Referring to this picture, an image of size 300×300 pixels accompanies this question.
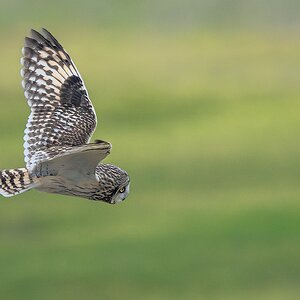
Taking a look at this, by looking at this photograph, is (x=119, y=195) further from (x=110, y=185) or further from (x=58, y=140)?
(x=58, y=140)

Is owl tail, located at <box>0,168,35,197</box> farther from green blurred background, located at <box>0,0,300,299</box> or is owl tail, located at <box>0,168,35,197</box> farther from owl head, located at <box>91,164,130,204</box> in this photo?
green blurred background, located at <box>0,0,300,299</box>

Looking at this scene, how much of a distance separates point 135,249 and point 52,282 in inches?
123

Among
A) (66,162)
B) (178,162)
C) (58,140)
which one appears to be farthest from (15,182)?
(178,162)

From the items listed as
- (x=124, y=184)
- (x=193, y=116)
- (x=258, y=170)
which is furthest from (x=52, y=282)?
(x=193, y=116)

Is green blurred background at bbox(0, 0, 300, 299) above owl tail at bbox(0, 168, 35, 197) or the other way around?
the other way around

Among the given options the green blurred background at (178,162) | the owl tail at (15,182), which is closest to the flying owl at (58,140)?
the owl tail at (15,182)

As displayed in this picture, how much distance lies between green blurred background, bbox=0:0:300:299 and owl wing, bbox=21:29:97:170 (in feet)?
25.1

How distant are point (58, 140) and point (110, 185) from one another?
0.60m

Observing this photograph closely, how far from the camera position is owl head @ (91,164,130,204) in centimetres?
1487

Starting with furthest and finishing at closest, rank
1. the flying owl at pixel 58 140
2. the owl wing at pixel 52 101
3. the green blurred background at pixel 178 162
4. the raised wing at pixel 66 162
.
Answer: the green blurred background at pixel 178 162, the owl wing at pixel 52 101, the flying owl at pixel 58 140, the raised wing at pixel 66 162

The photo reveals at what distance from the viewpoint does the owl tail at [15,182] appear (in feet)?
46.3

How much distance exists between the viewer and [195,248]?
30.5m

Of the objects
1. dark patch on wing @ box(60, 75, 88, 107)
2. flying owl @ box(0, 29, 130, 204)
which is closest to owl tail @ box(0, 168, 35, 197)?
flying owl @ box(0, 29, 130, 204)

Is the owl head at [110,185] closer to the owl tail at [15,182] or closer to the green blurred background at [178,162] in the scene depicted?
the owl tail at [15,182]
